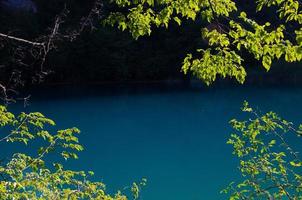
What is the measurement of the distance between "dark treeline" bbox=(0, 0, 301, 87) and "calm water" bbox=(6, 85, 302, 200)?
2.72 meters

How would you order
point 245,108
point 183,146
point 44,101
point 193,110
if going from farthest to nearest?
point 44,101 < point 193,110 < point 183,146 < point 245,108

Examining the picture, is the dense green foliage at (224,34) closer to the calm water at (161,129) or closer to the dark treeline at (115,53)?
the calm water at (161,129)

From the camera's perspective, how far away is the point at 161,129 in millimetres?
18172

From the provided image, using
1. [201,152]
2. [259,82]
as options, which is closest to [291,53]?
[201,152]

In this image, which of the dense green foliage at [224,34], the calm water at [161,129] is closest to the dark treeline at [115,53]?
the calm water at [161,129]

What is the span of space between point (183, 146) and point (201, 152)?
1085mm

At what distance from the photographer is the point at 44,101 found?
1025 inches

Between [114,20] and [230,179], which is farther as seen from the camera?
[230,179]

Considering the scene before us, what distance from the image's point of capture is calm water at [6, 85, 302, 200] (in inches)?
441

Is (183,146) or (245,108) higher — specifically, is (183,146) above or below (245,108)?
below

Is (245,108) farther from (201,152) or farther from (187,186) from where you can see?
(201,152)

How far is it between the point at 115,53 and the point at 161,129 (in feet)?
54.1

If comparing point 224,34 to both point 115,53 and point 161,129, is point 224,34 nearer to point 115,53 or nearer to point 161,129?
point 161,129

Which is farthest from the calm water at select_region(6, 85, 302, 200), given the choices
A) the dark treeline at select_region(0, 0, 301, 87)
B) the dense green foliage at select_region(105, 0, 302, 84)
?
the dense green foliage at select_region(105, 0, 302, 84)
